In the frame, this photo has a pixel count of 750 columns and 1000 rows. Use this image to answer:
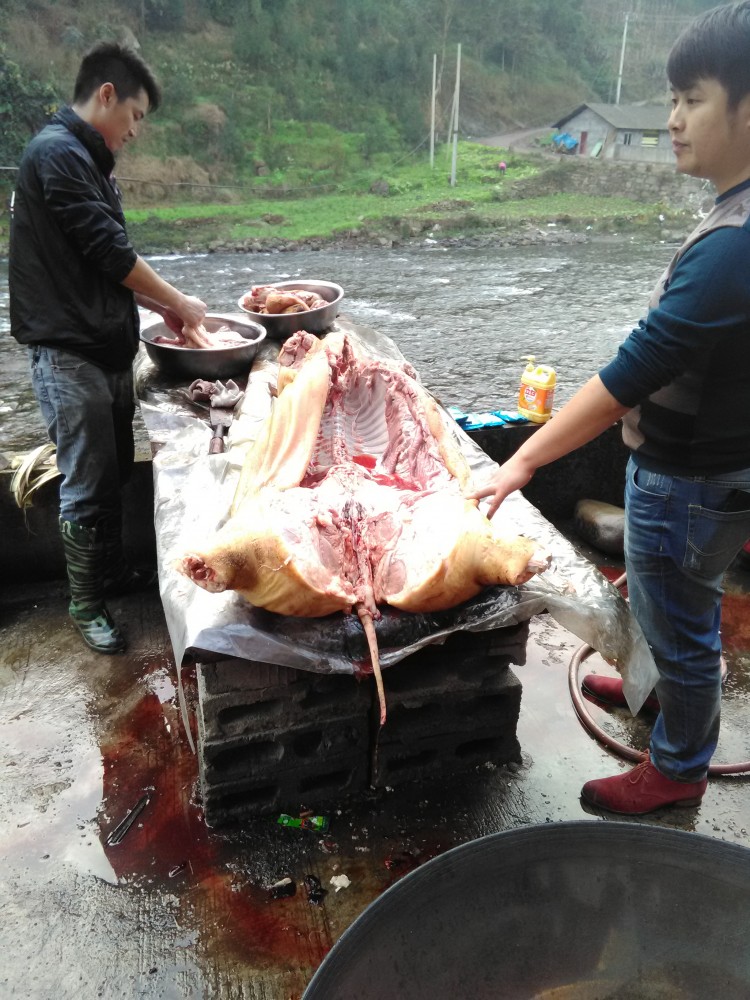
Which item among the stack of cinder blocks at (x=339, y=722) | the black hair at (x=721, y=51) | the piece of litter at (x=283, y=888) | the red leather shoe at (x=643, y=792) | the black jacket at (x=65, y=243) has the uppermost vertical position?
the black hair at (x=721, y=51)

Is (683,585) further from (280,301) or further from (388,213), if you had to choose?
(388,213)

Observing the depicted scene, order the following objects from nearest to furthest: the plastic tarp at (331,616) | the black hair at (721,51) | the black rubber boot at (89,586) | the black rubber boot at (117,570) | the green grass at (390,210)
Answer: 1. the black hair at (721,51)
2. the plastic tarp at (331,616)
3. the black rubber boot at (89,586)
4. the black rubber boot at (117,570)
5. the green grass at (390,210)

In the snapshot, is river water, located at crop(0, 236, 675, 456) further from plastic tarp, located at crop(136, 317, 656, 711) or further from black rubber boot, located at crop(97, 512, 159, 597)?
plastic tarp, located at crop(136, 317, 656, 711)

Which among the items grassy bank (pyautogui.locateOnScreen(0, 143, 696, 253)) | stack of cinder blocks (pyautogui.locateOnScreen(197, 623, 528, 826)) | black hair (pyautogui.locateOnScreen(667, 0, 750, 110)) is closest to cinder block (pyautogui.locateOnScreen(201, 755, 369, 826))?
stack of cinder blocks (pyautogui.locateOnScreen(197, 623, 528, 826))

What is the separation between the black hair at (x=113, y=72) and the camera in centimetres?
344

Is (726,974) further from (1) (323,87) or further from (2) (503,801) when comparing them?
(1) (323,87)

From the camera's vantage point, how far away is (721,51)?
1.94 meters

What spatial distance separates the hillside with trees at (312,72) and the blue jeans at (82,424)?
26.5 metres

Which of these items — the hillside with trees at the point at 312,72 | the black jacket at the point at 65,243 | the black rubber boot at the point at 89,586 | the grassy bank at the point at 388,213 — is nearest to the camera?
the black jacket at the point at 65,243

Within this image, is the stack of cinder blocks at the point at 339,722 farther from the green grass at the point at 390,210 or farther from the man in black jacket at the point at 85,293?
the green grass at the point at 390,210

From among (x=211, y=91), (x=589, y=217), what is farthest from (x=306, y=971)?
(x=211, y=91)

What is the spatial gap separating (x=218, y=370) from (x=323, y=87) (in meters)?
43.4

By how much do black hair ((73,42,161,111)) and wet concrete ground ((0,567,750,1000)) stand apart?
2.93 metres

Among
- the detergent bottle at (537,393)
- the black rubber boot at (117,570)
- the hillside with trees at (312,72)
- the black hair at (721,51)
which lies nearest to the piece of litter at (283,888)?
the black rubber boot at (117,570)
